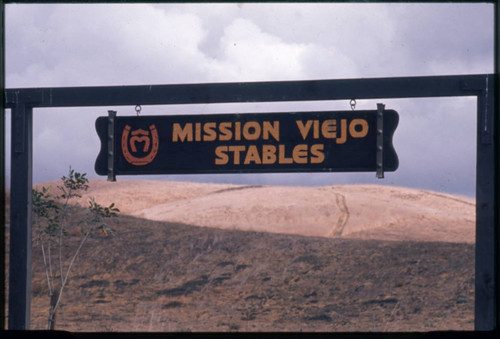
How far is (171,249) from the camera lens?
22594mm

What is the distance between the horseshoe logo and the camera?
7.98m

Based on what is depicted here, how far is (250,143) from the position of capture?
7746 mm

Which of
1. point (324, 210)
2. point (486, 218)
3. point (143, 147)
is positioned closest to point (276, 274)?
point (324, 210)

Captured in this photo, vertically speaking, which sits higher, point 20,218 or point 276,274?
point 20,218

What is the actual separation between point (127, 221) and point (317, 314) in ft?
39.9

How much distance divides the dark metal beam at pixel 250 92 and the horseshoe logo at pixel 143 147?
16.4 inches

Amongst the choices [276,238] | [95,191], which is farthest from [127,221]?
[95,191]

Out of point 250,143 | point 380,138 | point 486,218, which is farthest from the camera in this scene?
point 250,143

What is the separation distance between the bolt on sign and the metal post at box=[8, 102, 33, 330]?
3.15ft

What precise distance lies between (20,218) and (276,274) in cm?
1298

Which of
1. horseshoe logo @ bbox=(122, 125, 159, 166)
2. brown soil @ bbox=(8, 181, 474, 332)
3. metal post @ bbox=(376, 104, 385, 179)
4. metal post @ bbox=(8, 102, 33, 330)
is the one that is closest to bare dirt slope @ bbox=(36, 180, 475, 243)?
brown soil @ bbox=(8, 181, 474, 332)

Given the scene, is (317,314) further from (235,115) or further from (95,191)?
(95,191)

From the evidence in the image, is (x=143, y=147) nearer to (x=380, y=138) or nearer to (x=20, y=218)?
(x=20, y=218)

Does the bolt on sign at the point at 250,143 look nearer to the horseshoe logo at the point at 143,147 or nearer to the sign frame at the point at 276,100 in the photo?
the horseshoe logo at the point at 143,147
